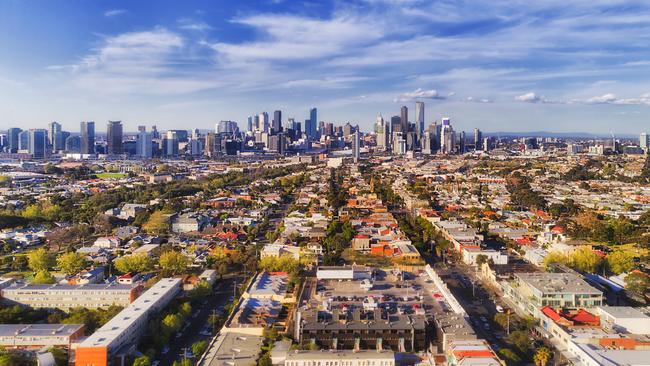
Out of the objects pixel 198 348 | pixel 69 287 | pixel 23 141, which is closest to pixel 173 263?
pixel 69 287

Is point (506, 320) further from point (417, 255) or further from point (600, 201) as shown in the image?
point (600, 201)

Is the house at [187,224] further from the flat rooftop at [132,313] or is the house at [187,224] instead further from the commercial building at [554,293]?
the commercial building at [554,293]

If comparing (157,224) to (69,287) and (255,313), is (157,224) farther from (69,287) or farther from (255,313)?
(255,313)

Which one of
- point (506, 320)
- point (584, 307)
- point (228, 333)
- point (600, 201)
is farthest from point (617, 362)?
point (600, 201)

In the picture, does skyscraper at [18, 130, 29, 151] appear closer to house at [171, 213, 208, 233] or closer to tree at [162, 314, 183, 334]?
house at [171, 213, 208, 233]

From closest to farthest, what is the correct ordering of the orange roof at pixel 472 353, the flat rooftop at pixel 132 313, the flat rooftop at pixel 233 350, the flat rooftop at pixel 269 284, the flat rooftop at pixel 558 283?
the orange roof at pixel 472 353 → the flat rooftop at pixel 233 350 → the flat rooftop at pixel 132 313 → the flat rooftop at pixel 558 283 → the flat rooftop at pixel 269 284

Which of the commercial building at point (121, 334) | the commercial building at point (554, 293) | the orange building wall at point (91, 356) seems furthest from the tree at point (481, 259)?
the orange building wall at point (91, 356)
